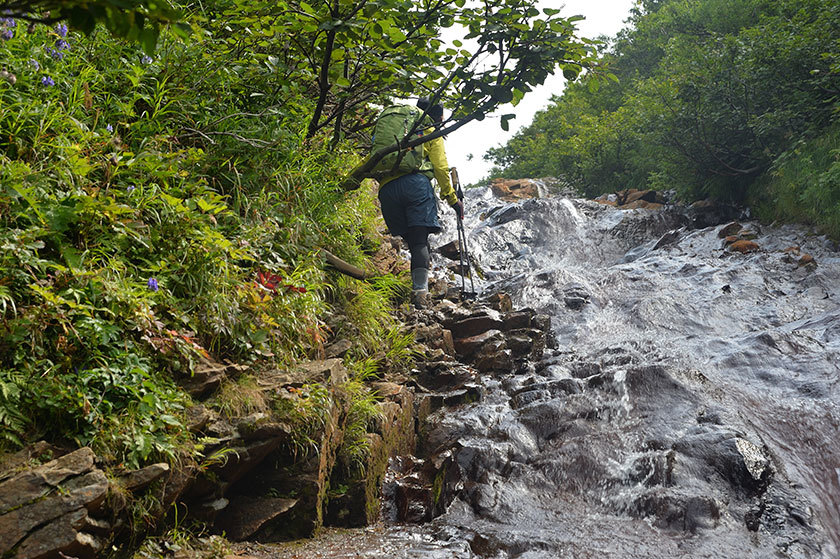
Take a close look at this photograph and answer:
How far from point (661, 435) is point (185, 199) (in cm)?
431

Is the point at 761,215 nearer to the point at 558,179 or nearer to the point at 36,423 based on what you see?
the point at 558,179

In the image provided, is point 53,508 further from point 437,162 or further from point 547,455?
point 437,162

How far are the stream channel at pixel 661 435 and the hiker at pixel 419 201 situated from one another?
1725 mm

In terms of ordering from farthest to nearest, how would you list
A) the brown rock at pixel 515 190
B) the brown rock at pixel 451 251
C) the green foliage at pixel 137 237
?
1. the brown rock at pixel 515 190
2. the brown rock at pixel 451 251
3. the green foliage at pixel 137 237

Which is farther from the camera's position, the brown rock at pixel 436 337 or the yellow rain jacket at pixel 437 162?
the yellow rain jacket at pixel 437 162

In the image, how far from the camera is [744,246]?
461 inches

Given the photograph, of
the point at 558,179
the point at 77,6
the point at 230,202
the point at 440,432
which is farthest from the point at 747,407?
the point at 558,179

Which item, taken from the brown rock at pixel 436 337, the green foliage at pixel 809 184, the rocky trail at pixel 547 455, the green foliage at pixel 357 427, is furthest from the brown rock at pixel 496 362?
the green foliage at pixel 809 184

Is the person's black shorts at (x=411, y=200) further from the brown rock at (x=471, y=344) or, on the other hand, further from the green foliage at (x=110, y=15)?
the green foliage at (x=110, y=15)

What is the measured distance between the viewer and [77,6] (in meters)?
1.12

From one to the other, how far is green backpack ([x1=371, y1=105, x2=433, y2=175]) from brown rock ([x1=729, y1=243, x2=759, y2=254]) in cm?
774

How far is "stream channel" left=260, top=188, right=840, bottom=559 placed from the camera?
375 cm

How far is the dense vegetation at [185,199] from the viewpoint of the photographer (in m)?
2.89

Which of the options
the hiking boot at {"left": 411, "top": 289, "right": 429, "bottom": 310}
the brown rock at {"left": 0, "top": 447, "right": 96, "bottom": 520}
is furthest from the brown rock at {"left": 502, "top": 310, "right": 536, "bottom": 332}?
the brown rock at {"left": 0, "top": 447, "right": 96, "bottom": 520}
